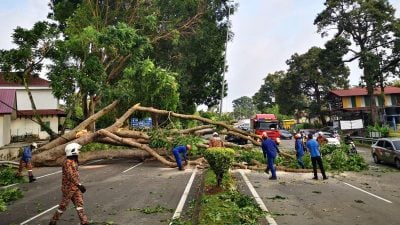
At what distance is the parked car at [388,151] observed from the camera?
1845cm

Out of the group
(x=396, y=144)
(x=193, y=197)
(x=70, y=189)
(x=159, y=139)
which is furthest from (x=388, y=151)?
(x=70, y=189)

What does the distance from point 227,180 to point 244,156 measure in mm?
7048

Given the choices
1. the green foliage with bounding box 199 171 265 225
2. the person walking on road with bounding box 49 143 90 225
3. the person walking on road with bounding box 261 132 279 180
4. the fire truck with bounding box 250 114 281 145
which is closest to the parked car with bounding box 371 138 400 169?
the person walking on road with bounding box 261 132 279 180

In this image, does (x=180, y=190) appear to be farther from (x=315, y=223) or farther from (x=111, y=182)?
(x=315, y=223)

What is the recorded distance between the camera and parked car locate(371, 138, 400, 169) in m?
18.4

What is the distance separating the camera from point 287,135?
158 ft

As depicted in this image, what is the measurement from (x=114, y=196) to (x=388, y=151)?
571 inches

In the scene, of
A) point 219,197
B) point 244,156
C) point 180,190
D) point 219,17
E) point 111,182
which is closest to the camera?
point 219,197

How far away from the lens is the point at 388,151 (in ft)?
63.1

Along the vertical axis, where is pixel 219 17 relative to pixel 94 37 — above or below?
above

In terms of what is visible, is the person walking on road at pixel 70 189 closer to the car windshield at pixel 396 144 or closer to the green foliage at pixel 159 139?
the green foliage at pixel 159 139

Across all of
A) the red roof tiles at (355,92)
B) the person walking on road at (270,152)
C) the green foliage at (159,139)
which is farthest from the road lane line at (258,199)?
the red roof tiles at (355,92)

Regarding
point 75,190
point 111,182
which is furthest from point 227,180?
point 75,190

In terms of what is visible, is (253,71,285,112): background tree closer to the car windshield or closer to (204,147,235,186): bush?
the car windshield
